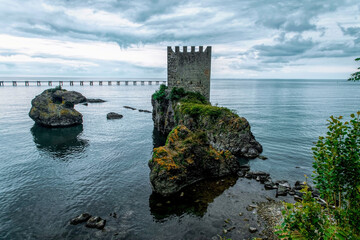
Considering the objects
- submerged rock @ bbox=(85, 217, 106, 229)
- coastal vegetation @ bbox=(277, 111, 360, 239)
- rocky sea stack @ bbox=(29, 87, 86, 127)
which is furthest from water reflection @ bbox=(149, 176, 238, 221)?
rocky sea stack @ bbox=(29, 87, 86, 127)

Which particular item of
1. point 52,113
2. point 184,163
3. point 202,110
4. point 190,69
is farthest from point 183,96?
point 52,113

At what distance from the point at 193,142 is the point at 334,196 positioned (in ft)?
61.7

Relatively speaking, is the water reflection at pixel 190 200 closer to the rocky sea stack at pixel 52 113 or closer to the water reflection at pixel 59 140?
the water reflection at pixel 59 140

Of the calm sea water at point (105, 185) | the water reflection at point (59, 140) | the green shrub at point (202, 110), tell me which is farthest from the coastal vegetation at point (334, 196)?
the water reflection at point (59, 140)

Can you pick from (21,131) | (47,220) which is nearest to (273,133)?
(47,220)

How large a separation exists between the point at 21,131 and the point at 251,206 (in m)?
49.9

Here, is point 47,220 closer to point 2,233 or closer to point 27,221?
point 27,221

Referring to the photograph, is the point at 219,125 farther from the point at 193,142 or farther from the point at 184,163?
the point at 184,163

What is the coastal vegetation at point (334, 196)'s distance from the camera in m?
6.38

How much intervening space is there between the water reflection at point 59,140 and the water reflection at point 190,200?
20.4 m

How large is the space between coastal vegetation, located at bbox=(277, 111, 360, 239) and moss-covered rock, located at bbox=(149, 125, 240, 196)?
1558cm

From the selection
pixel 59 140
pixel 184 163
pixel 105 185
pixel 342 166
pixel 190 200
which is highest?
pixel 342 166

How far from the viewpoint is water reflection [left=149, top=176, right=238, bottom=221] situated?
1878cm

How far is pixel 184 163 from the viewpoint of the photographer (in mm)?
23891
